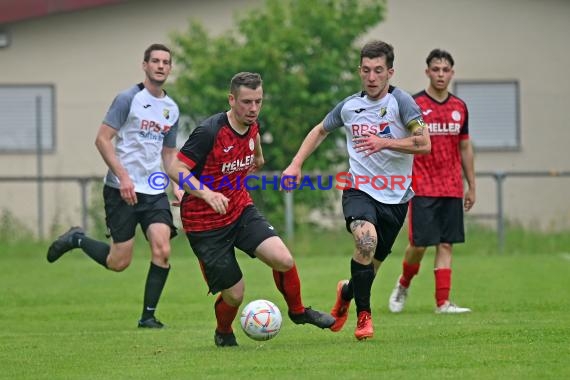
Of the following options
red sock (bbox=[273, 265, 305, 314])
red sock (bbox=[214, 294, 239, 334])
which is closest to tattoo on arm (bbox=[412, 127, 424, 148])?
red sock (bbox=[273, 265, 305, 314])

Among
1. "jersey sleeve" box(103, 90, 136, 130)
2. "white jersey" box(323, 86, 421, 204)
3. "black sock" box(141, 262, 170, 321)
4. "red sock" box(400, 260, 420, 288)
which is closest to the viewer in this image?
"white jersey" box(323, 86, 421, 204)

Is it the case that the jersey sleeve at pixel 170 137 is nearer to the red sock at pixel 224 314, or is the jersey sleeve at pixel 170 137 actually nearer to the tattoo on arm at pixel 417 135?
the red sock at pixel 224 314

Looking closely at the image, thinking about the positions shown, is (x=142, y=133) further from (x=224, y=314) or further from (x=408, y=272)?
(x=408, y=272)

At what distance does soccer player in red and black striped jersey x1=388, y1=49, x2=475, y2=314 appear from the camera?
456 inches

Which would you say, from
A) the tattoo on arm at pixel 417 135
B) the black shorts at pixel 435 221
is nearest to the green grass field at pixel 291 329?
the black shorts at pixel 435 221

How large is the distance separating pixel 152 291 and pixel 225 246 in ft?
6.90

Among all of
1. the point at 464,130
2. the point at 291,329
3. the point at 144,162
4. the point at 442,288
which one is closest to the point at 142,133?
the point at 144,162

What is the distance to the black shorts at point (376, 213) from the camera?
920 centimetres

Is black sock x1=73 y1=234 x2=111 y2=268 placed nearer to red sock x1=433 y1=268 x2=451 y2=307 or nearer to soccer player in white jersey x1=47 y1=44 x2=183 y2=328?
soccer player in white jersey x1=47 y1=44 x2=183 y2=328

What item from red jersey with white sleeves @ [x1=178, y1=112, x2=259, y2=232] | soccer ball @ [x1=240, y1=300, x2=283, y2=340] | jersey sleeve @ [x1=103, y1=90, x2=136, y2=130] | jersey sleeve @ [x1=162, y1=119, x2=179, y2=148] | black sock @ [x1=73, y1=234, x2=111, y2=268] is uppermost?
jersey sleeve @ [x1=103, y1=90, x2=136, y2=130]

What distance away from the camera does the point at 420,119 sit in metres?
9.20

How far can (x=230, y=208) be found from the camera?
890cm

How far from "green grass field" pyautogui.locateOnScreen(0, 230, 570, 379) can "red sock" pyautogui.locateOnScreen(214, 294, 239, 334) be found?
196mm

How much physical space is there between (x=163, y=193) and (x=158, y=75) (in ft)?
3.49
